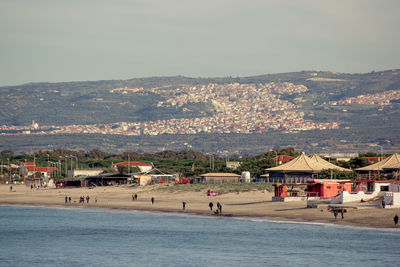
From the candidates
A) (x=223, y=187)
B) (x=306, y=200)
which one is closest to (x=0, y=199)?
(x=223, y=187)

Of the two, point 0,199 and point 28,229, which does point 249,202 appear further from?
point 0,199

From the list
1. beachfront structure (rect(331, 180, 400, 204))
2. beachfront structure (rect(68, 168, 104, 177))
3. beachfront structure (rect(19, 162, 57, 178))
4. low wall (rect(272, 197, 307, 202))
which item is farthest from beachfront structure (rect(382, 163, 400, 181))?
beachfront structure (rect(19, 162, 57, 178))

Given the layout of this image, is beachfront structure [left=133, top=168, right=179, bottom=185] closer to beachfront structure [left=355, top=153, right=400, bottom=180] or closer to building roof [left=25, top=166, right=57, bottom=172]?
beachfront structure [left=355, top=153, right=400, bottom=180]

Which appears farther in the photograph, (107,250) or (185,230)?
(185,230)

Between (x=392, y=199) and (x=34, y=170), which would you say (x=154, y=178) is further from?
(x=392, y=199)

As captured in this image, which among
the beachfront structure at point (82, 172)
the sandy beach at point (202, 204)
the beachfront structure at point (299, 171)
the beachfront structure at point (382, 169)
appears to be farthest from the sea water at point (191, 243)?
the beachfront structure at point (82, 172)

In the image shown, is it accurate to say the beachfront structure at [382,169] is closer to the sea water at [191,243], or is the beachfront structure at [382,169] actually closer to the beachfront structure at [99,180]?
the sea water at [191,243]

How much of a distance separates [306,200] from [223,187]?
22.7 metres

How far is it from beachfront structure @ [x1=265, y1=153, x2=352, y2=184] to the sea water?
33.7 metres

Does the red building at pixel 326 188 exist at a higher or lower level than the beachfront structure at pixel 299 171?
lower

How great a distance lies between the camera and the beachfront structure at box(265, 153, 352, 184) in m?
104

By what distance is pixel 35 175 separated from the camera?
533 feet

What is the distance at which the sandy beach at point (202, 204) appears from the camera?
63281 millimetres

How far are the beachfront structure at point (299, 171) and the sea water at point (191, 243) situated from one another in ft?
110
